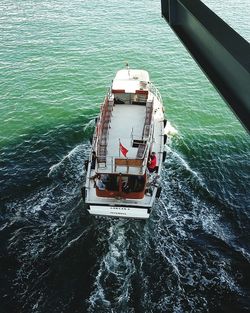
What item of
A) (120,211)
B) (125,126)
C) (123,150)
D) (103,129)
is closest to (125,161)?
(123,150)

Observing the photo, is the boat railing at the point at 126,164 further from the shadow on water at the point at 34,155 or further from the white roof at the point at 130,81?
the white roof at the point at 130,81

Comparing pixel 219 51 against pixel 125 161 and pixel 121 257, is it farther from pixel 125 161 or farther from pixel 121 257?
pixel 121 257

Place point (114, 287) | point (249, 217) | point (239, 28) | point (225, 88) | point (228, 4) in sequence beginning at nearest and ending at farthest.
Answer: point (225, 88), point (114, 287), point (249, 217), point (239, 28), point (228, 4)

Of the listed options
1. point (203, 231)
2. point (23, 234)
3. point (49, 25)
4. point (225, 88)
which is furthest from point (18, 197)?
point (49, 25)

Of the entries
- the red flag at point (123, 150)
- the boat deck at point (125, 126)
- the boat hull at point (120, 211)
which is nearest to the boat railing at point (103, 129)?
the boat deck at point (125, 126)

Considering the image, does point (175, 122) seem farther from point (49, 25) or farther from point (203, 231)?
point (49, 25)

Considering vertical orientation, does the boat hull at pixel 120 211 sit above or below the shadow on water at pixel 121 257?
above
